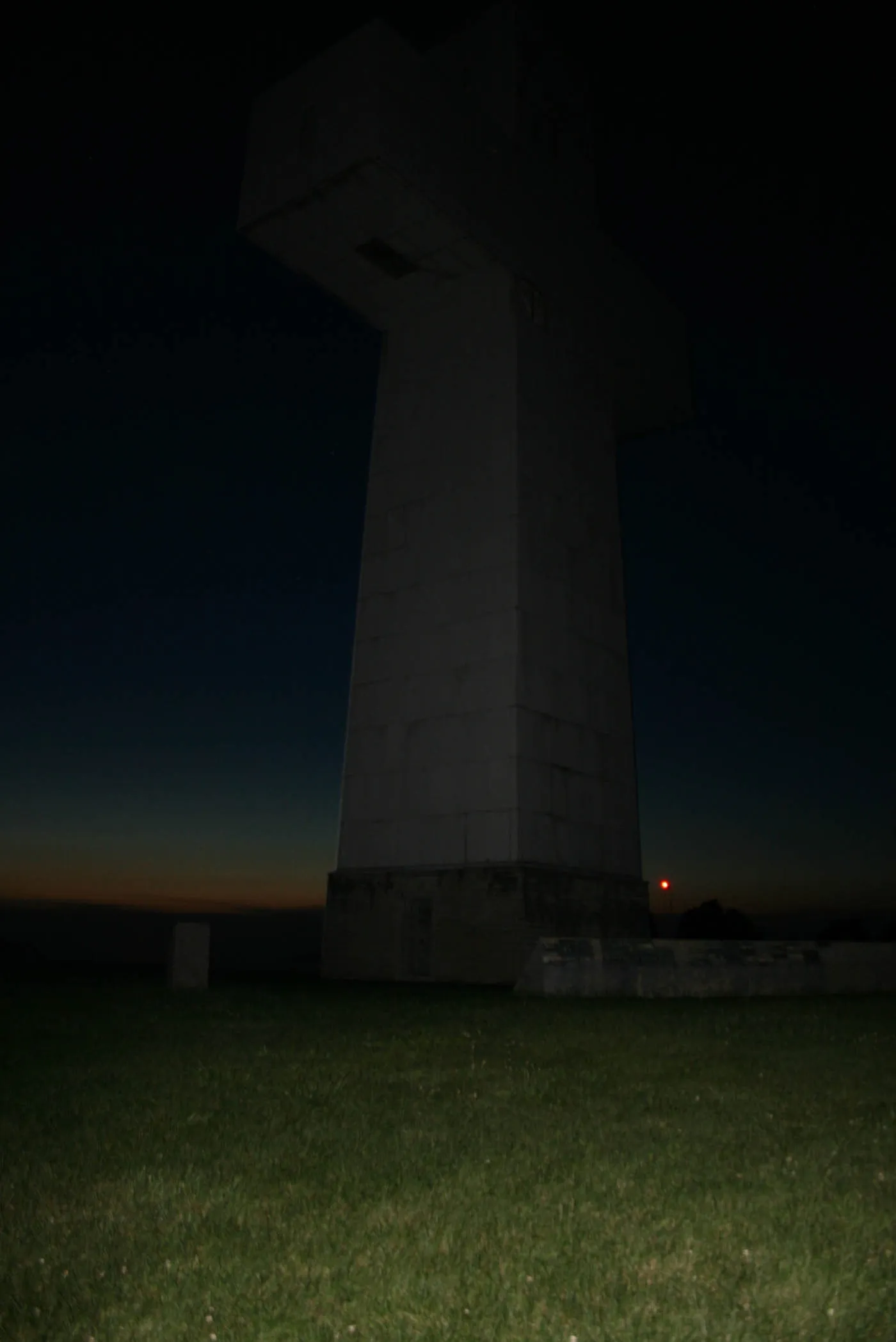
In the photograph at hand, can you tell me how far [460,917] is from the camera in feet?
74.3

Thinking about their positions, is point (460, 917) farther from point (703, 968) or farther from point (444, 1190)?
point (444, 1190)

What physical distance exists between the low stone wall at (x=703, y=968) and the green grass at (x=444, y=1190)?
17.5 feet

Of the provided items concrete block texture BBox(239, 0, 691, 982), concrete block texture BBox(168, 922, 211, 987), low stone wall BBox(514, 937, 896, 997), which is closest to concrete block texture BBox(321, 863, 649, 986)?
concrete block texture BBox(239, 0, 691, 982)

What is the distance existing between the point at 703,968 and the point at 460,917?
604 centimetres

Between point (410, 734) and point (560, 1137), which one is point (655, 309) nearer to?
point (410, 734)

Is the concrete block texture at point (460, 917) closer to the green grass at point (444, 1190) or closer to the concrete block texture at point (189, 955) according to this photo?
the concrete block texture at point (189, 955)

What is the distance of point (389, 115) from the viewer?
24.2 metres

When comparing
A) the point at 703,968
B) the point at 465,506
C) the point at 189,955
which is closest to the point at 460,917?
the point at 703,968

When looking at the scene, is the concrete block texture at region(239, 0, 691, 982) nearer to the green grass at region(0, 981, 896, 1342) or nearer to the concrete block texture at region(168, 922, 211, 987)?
the concrete block texture at region(168, 922, 211, 987)

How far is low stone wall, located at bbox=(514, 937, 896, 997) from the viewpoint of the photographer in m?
17.3

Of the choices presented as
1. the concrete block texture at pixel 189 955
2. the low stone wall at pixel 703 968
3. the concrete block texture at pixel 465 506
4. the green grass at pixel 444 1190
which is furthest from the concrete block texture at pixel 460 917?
the green grass at pixel 444 1190

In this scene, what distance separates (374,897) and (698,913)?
59.1m

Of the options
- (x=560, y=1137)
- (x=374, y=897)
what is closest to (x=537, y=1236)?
(x=560, y=1137)

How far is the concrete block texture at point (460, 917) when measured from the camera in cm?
2197
